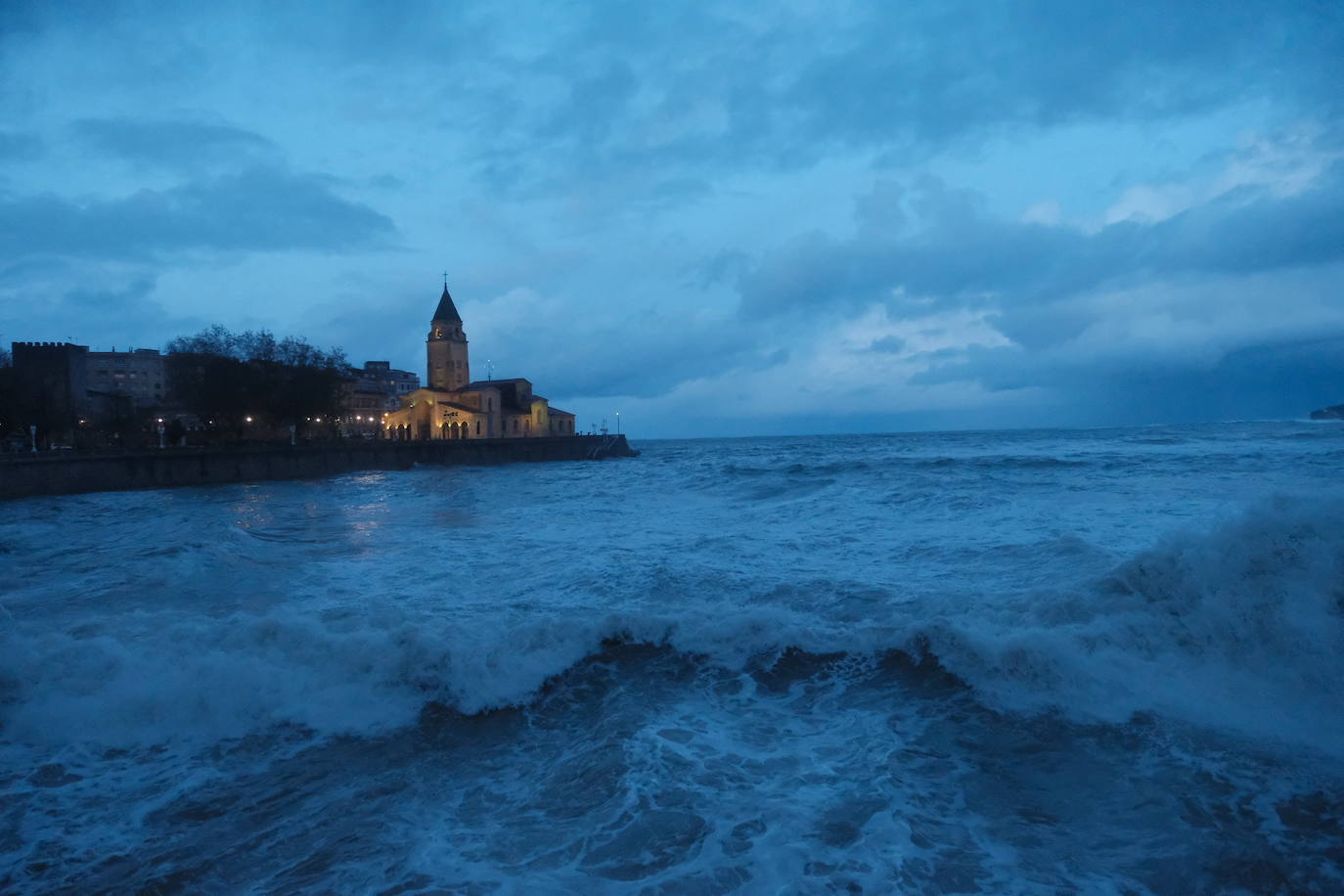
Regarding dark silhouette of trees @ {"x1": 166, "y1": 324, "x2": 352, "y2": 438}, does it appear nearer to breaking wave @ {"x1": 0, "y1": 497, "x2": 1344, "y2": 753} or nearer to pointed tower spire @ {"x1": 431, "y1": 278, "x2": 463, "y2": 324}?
pointed tower spire @ {"x1": 431, "y1": 278, "x2": 463, "y2": 324}

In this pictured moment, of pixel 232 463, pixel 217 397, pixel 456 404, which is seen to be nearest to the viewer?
pixel 232 463

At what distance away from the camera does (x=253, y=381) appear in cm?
4947

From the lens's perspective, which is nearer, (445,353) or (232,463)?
(232,463)

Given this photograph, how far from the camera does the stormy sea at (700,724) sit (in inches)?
135

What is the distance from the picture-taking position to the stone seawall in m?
32.2

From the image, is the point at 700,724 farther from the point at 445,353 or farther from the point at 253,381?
the point at 445,353

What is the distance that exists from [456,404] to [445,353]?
6132 millimetres

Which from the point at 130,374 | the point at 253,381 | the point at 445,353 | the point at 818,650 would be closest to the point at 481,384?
the point at 445,353

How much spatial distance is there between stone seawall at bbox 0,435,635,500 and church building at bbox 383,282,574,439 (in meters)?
6.36

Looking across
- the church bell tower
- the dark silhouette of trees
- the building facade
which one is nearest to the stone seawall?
the dark silhouette of trees

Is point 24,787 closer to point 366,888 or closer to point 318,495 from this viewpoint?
point 366,888

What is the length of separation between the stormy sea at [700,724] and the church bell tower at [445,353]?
6142 centimetres

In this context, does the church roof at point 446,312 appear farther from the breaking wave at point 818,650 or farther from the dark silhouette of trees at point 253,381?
the breaking wave at point 818,650

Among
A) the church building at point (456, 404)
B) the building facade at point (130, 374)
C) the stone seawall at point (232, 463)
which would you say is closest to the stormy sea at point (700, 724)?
the stone seawall at point (232, 463)
